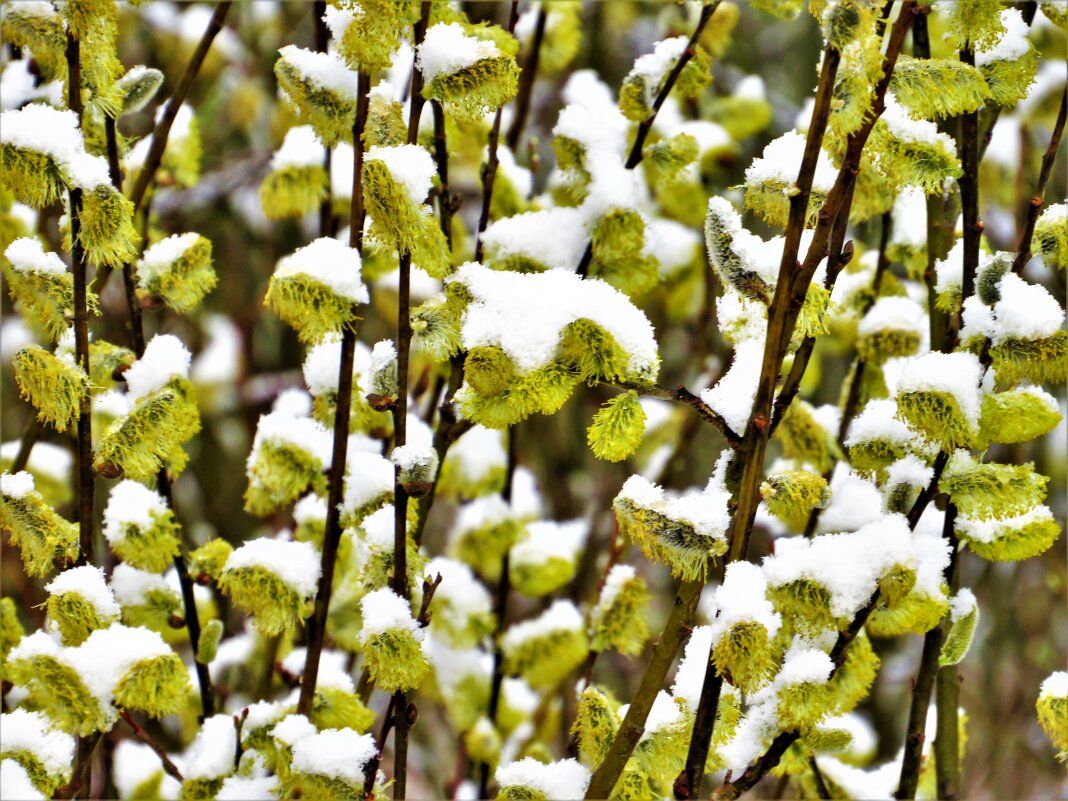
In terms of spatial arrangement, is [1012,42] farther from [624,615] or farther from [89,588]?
[89,588]

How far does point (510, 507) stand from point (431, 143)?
2.22ft

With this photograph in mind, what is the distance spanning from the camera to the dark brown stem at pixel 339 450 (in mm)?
1012

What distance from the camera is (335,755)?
1.02 metres

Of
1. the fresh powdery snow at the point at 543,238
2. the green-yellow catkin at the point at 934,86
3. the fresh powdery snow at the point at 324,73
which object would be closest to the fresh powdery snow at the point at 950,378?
the green-yellow catkin at the point at 934,86

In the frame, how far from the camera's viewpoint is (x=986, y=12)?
933 mm

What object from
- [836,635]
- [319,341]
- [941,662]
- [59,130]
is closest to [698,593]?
[836,635]

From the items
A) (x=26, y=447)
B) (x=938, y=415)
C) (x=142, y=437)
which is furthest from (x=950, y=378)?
(x=26, y=447)

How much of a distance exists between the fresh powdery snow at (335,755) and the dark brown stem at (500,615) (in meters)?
0.56

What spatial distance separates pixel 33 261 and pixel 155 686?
43cm

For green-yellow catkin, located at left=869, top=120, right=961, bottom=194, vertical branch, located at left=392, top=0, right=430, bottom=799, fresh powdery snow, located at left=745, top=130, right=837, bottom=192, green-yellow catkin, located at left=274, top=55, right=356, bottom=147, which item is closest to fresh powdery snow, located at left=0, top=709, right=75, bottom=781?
vertical branch, located at left=392, top=0, right=430, bottom=799

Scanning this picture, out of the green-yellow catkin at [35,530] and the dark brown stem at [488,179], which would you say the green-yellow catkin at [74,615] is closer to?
the green-yellow catkin at [35,530]

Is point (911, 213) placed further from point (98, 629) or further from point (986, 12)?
point (98, 629)

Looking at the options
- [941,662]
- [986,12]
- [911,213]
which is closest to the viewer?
[986,12]

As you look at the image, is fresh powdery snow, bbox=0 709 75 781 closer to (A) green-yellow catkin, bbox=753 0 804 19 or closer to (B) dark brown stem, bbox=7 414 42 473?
(B) dark brown stem, bbox=7 414 42 473
